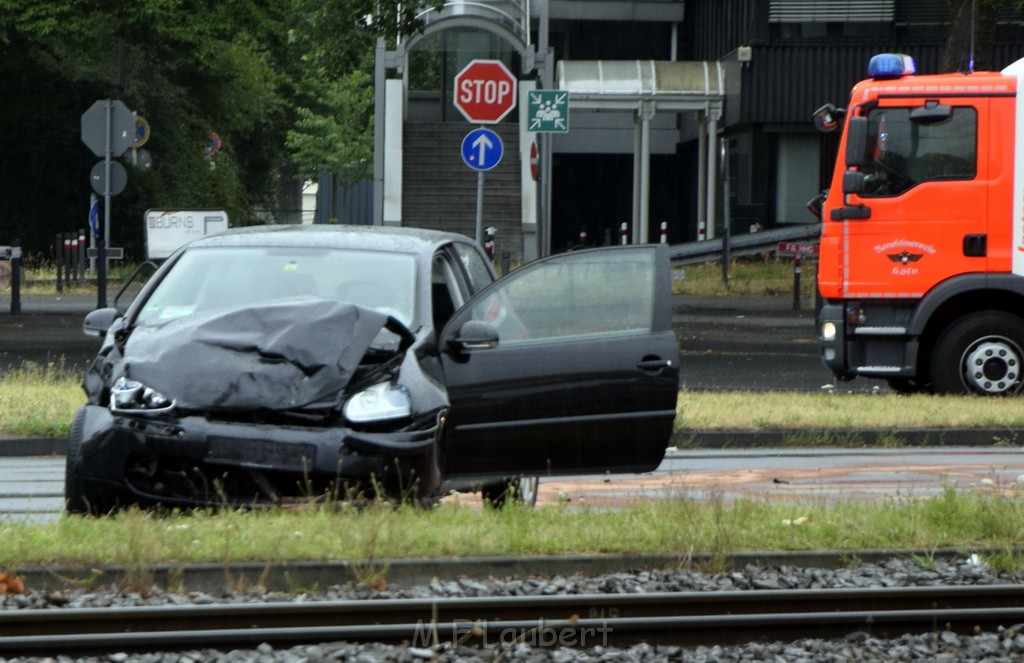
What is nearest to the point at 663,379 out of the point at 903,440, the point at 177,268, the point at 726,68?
the point at 177,268

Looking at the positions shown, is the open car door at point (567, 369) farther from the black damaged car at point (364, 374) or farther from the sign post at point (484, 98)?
the sign post at point (484, 98)

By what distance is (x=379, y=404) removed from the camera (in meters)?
7.65

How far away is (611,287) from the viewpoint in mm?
8477

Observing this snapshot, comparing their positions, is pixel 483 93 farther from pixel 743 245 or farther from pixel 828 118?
pixel 743 245

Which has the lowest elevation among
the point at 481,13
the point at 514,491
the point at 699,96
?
the point at 514,491

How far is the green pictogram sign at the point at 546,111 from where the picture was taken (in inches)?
802

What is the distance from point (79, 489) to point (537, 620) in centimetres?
265

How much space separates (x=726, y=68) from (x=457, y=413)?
3146 cm

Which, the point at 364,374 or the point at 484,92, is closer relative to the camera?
the point at 364,374

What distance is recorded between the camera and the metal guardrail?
32.8 meters

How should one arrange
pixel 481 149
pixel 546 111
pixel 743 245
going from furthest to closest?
1. pixel 743 245
2. pixel 546 111
3. pixel 481 149

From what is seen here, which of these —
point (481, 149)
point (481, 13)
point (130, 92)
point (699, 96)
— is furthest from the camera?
point (130, 92)

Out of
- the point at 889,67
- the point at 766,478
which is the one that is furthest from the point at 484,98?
the point at 766,478

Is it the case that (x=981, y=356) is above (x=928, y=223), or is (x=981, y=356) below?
below
